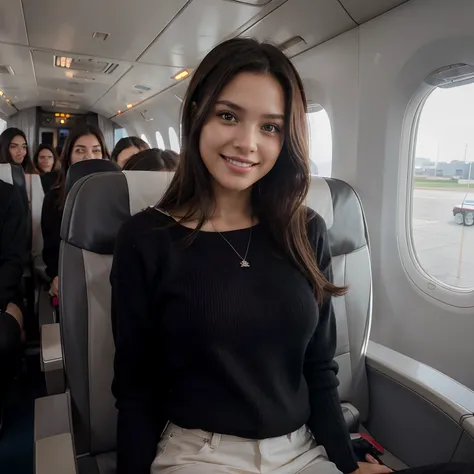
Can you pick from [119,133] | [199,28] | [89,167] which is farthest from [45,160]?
[119,133]

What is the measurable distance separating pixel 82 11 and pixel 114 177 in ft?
6.96

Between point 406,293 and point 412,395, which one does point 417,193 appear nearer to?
point 406,293

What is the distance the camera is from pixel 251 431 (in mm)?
1061

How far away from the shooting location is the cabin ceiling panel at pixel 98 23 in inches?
108

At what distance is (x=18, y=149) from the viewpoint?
5.00 m

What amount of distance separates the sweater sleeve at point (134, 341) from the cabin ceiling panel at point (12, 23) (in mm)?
2571

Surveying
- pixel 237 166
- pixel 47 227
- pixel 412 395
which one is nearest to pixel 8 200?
pixel 47 227

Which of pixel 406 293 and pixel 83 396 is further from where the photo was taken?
pixel 406 293

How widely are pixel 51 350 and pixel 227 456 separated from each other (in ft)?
2.48

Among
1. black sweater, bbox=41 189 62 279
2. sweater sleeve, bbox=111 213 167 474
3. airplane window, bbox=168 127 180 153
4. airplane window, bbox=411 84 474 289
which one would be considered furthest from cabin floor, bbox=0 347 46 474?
airplane window, bbox=168 127 180 153

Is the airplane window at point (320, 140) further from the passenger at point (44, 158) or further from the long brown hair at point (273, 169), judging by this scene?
the passenger at point (44, 158)

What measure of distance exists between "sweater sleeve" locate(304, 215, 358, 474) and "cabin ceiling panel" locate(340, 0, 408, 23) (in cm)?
145

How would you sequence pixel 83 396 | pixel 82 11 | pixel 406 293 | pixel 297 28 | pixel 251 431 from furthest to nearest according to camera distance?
pixel 82 11, pixel 297 28, pixel 406 293, pixel 83 396, pixel 251 431

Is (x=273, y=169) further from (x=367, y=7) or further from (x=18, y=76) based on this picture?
(x=18, y=76)
